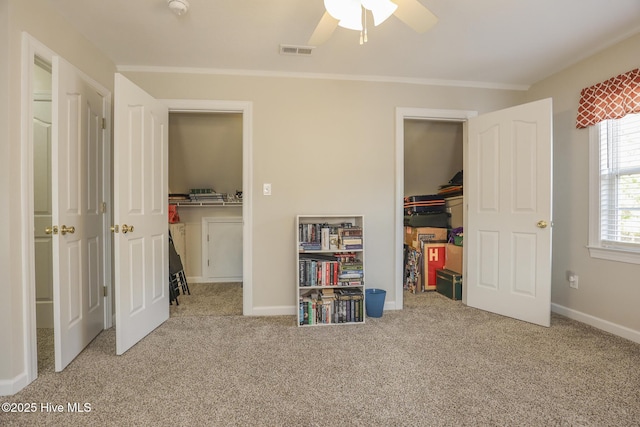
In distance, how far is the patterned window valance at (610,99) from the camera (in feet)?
7.34

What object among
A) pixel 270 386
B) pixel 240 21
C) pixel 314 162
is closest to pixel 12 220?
pixel 270 386

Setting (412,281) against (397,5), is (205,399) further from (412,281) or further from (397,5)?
(412,281)

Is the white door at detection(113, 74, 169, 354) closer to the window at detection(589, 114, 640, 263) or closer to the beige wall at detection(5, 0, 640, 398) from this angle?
the beige wall at detection(5, 0, 640, 398)

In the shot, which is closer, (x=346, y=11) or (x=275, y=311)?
(x=346, y=11)

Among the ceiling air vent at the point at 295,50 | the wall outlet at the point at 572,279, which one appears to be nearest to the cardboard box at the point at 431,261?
the wall outlet at the point at 572,279

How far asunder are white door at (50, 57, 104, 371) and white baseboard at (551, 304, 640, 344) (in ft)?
12.6

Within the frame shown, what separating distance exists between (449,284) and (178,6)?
3.42 meters

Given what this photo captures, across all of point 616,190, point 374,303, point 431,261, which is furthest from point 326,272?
point 616,190

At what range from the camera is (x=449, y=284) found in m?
3.43

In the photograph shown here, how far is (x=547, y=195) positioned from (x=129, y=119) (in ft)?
10.7

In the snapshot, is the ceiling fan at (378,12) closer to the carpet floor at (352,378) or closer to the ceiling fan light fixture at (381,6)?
the ceiling fan light fixture at (381,6)

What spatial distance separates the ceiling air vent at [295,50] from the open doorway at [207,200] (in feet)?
4.25

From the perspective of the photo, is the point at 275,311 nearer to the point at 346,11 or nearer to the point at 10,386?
the point at 10,386

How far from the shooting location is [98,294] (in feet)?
7.88
